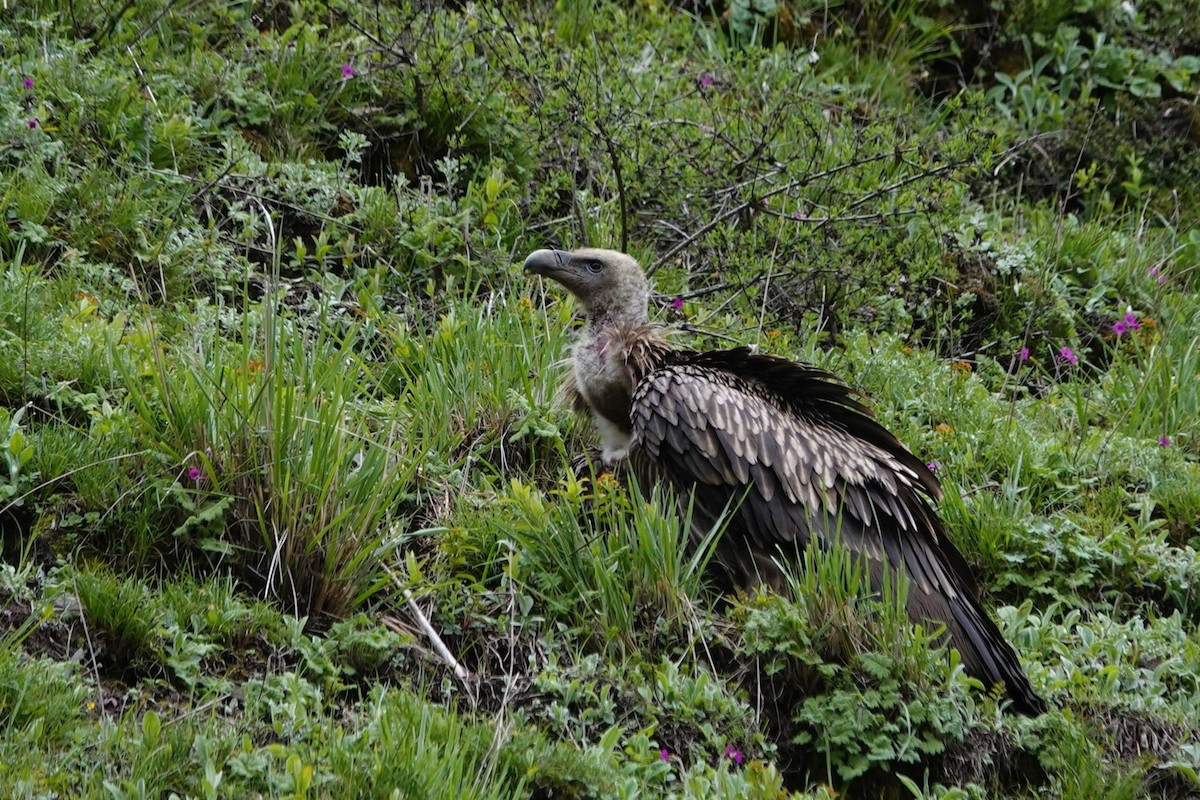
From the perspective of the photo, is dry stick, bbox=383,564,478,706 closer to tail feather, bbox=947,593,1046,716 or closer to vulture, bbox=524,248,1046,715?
vulture, bbox=524,248,1046,715


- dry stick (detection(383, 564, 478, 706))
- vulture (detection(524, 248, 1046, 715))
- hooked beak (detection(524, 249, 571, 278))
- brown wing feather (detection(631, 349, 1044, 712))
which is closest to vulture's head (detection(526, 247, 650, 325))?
hooked beak (detection(524, 249, 571, 278))

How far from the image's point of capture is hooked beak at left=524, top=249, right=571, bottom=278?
567cm

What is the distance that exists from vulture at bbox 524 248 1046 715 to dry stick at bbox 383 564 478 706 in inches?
38.4

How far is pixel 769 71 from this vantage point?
8211 mm

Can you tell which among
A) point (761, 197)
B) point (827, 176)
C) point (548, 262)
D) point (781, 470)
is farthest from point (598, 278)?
point (827, 176)

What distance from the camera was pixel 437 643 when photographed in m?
4.28

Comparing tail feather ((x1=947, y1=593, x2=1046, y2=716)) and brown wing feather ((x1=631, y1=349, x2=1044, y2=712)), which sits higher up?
brown wing feather ((x1=631, y1=349, x2=1044, y2=712))

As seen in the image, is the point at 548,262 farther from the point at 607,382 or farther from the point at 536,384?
the point at 607,382

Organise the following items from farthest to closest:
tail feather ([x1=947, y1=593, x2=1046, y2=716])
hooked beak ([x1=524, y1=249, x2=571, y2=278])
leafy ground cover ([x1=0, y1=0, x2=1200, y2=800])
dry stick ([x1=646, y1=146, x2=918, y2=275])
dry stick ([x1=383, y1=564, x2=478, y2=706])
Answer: dry stick ([x1=646, y1=146, x2=918, y2=275]) < hooked beak ([x1=524, y1=249, x2=571, y2=278]) < tail feather ([x1=947, y1=593, x2=1046, y2=716]) < dry stick ([x1=383, y1=564, x2=478, y2=706]) < leafy ground cover ([x1=0, y1=0, x2=1200, y2=800])

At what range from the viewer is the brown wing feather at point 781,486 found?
489cm

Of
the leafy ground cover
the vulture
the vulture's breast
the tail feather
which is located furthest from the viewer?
the vulture's breast

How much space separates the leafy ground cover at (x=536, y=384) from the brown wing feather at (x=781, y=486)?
0.85ft

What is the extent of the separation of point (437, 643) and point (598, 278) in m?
1.96

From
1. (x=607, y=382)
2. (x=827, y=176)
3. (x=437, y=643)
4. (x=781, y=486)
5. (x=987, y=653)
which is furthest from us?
(x=827, y=176)
